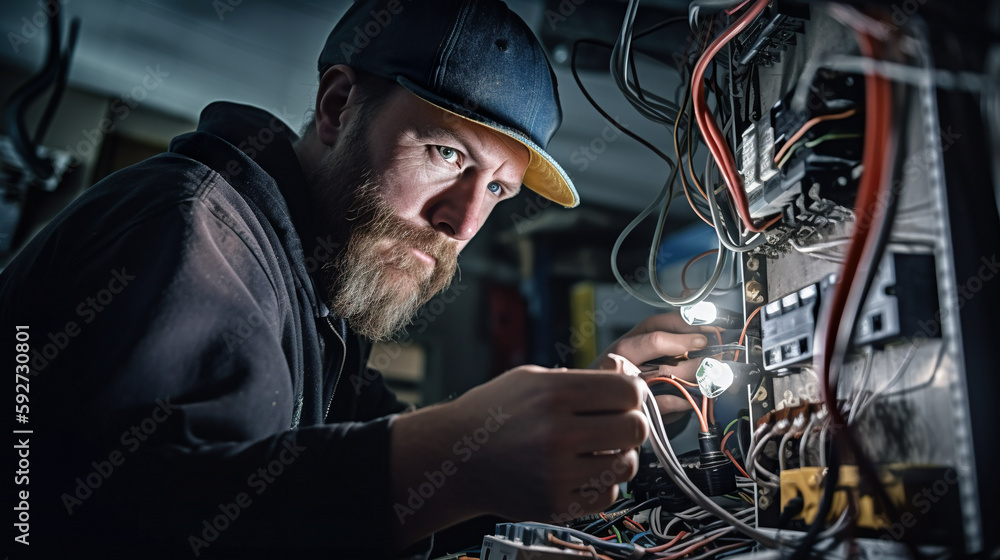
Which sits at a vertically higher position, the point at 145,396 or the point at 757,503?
the point at 145,396

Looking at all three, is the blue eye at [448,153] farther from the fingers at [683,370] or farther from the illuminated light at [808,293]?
the illuminated light at [808,293]

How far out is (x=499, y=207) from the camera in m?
3.35

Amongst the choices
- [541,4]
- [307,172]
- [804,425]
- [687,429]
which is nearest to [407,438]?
[804,425]

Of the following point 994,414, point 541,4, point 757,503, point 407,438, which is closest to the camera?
point 994,414

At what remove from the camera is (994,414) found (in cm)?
44

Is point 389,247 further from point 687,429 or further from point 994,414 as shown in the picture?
point 994,414

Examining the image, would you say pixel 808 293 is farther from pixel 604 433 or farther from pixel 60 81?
pixel 60 81

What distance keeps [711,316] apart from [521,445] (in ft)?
1.67

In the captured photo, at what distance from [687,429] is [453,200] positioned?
67 cm

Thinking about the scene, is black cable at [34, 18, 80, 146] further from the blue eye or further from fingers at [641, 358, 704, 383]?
fingers at [641, 358, 704, 383]

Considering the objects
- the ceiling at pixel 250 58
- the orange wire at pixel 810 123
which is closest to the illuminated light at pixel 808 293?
the orange wire at pixel 810 123

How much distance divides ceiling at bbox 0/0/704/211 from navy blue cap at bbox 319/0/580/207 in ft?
2.50

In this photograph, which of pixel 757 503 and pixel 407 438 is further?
pixel 757 503

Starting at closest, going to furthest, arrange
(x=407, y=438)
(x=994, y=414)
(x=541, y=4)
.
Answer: (x=994, y=414)
(x=407, y=438)
(x=541, y=4)
